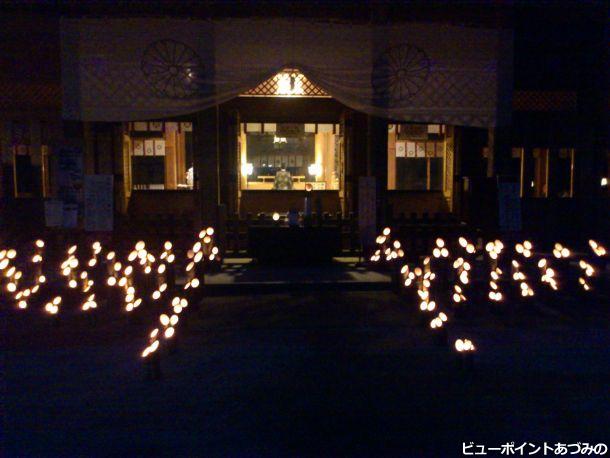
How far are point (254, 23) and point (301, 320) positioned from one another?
547cm

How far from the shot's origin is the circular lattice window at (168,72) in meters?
10.8

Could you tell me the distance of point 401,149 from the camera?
1595 cm

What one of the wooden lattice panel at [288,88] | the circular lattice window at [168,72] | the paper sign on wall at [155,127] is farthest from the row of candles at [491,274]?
the paper sign on wall at [155,127]

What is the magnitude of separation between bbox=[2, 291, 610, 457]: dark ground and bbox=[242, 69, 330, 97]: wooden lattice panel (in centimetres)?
594

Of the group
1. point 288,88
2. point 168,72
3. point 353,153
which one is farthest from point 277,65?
point 353,153

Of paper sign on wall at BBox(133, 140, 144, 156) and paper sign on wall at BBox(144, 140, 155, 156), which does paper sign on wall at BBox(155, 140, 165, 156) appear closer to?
paper sign on wall at BBox(144, 140, 155, 156)

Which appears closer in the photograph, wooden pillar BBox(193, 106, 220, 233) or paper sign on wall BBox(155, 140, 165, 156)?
wooden pillar BBox(193, 106, 220, 233)

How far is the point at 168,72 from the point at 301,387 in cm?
691

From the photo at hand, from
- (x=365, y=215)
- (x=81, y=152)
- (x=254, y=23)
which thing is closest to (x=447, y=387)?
(x=365, y=215)

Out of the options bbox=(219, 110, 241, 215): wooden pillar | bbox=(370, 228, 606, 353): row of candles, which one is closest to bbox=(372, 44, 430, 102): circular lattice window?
bbox=(370, 228, 606, 353): row of candles

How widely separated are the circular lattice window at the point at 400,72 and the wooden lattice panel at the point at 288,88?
194 cm

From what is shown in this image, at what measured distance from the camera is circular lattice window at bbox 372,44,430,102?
36.1 feet

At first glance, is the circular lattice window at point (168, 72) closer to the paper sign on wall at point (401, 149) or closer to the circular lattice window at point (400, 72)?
the circular lattice window at point (400, 72)

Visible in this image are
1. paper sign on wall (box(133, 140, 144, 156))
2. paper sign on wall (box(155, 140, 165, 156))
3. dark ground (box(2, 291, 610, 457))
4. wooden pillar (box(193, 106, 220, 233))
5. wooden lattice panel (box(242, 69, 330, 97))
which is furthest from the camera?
paper sign on wall (box(155, 140, 165, 156))
